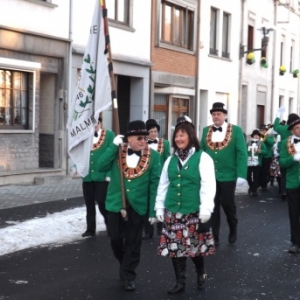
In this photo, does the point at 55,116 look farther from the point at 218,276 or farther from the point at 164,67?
the point at 218,276

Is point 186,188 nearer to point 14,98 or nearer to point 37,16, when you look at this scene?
point 14,98

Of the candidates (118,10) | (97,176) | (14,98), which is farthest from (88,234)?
(118,10)

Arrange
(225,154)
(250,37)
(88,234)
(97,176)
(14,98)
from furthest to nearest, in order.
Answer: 1. (250,37)
2. (14,98)
3. (88,234)
4. (97,176)
5. (225,154)

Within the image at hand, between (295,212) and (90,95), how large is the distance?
312 cm

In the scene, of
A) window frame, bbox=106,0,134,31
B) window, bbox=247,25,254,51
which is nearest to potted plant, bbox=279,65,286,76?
window, bbox=247,25,254,51

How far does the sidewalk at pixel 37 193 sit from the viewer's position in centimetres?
1352

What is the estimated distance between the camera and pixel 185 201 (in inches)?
267

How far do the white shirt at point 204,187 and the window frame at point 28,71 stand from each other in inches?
371

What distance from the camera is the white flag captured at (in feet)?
25.8

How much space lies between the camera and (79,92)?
838cm

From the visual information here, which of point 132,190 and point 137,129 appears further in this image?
point 132,190

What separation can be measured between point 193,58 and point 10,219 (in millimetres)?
15367

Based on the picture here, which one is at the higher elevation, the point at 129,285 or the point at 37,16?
the point at 37,16

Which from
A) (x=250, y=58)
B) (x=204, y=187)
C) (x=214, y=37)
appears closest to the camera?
(x=204, y=187)
